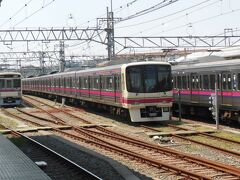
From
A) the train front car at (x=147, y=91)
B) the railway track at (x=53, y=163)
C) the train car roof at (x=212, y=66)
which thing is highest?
the train car roof at (x=212, y=66)

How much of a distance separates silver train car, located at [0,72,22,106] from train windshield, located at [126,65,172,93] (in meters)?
17.5

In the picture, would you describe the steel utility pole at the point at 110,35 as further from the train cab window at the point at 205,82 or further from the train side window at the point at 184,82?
the train cab window at the point at 205,82

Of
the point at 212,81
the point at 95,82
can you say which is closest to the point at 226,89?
the point at 212,81

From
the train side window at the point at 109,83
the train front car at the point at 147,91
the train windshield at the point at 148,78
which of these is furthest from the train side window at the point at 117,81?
the train windshield at the point at 148,78

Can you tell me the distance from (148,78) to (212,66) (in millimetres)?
2802

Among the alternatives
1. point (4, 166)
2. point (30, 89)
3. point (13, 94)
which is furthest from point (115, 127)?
point (30, 89)

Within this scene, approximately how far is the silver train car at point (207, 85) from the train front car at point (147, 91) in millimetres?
1423

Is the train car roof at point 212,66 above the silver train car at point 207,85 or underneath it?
above

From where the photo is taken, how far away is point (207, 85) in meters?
22.3

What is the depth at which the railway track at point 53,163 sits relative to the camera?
10867 mm

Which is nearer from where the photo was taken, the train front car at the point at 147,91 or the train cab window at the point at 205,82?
the train front car at the point at 147,91

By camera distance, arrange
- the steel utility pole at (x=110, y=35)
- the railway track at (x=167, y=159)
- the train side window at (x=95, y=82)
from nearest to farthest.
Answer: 1. the railway track at (x=167, y=159)
2. the train side window at (x=95, y=82)
3. the steel utility pole at (x=110, y=35)

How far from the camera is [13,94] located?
36.9m

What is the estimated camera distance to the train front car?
69.3ft
